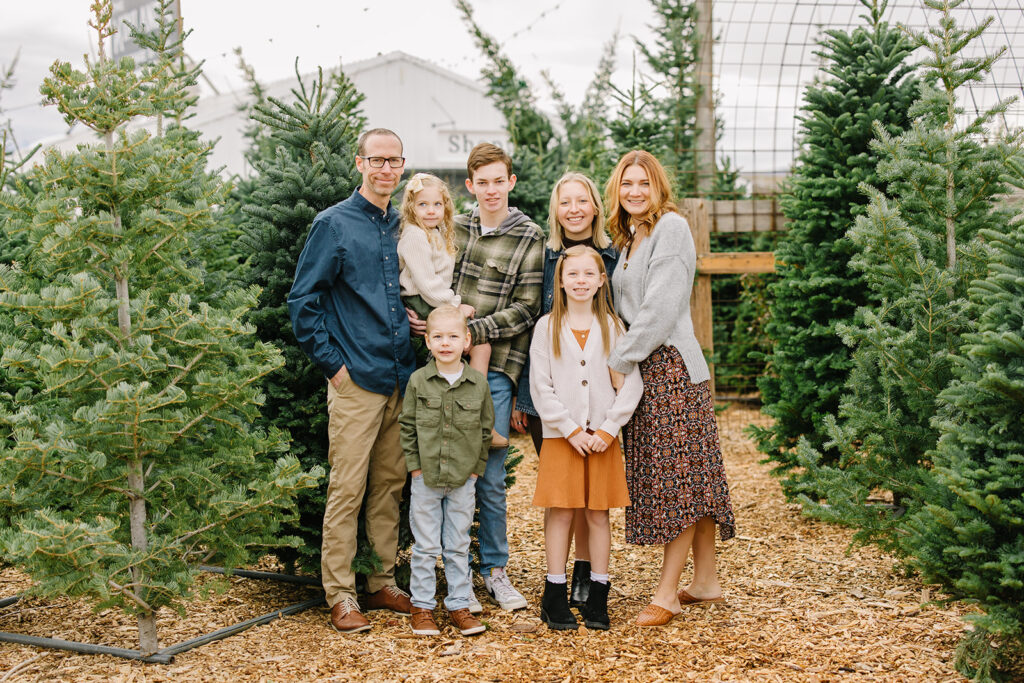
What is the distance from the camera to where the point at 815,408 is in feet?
19.6

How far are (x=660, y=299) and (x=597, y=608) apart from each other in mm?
1521

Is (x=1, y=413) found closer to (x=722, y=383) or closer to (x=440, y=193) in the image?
(x=440, y=193)

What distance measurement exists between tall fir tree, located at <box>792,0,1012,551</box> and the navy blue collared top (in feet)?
7.17

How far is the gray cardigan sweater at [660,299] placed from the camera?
3.95 meters

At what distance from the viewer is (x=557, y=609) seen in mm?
4035

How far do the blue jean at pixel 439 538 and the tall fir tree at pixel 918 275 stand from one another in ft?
5.63

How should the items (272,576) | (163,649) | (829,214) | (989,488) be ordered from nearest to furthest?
(989,488)
(163,649)
(272,576)
(829,214)

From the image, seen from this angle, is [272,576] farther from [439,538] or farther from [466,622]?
[466,622]

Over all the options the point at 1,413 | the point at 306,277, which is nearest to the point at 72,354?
the point at 1,413

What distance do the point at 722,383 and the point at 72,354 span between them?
319 inches

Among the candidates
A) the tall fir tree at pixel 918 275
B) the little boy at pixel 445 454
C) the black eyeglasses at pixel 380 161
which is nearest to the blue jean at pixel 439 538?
the little boy at pixel 445 454

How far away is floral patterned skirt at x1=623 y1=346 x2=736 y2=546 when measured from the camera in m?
4.00

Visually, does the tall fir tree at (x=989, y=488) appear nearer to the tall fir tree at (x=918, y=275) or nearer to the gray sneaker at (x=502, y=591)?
the tall fir tree at (x=918, y=275)

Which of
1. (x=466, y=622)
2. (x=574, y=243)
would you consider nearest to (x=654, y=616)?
(x=466, y=622)
